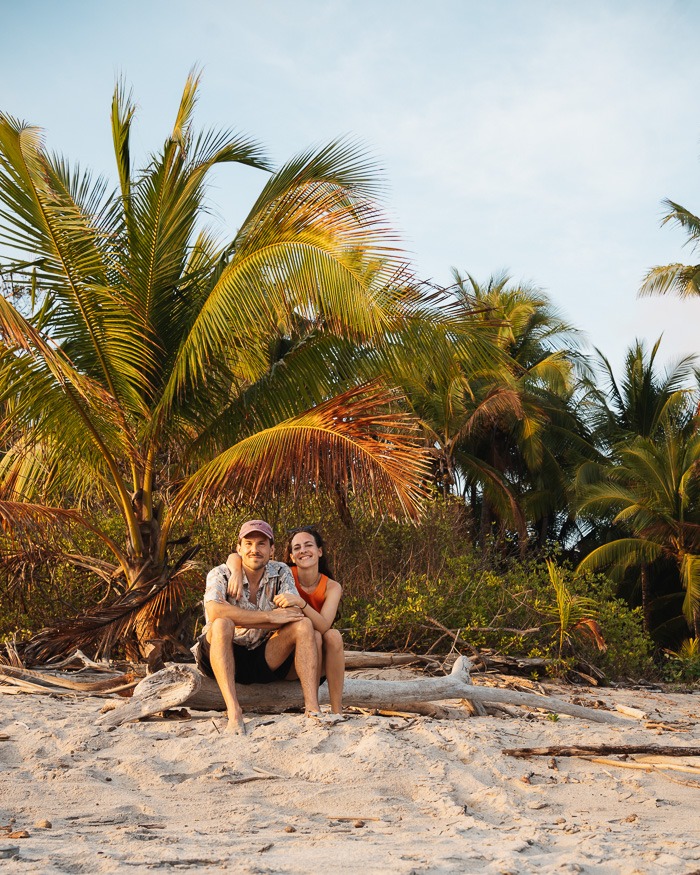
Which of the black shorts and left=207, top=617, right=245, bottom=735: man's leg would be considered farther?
the black shorts

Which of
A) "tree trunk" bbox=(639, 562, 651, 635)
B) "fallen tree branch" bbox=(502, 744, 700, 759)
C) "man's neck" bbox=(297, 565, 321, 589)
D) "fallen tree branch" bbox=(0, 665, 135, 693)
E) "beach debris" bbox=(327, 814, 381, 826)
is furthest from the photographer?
"tree trunk" bbox=(639, 562, 651, 635)

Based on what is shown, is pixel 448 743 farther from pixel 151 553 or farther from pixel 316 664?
pixel 151 553

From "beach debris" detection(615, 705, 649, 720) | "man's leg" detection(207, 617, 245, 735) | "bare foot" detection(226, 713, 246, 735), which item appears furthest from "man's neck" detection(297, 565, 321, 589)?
"beach debris" detection(615, 705, 649, 720)

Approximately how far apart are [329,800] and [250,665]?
4.84 ft

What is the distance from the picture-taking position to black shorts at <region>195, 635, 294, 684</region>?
516cm

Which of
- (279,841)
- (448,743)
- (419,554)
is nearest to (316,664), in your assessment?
(448,743)

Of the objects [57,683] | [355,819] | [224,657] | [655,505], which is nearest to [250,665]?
[224,657]

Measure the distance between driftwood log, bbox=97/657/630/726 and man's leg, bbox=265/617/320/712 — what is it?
29 centimetres

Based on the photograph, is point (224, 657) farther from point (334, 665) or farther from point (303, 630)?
point (334, 665)

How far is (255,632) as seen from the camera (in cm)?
513

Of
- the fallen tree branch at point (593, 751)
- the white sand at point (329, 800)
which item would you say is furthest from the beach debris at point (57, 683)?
the fallen tree branch at point (593, 751)

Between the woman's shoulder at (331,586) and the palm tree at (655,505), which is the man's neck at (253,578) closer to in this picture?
the woman's shoulder at (331,586)

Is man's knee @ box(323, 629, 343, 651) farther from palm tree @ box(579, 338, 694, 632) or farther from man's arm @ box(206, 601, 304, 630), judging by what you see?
palm tree @ box(579, 338, 694, 632)

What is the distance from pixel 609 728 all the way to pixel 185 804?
9.95 ft
